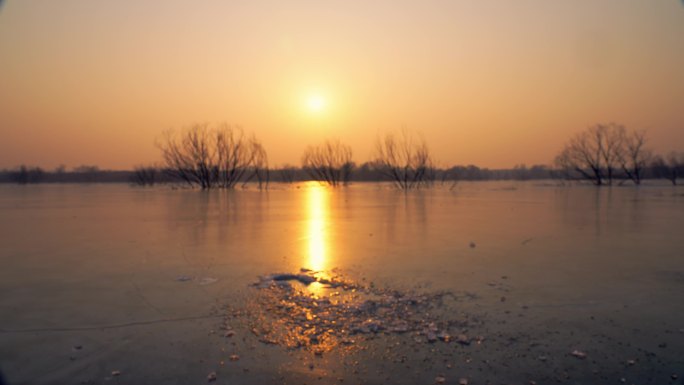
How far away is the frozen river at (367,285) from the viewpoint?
2.44 m

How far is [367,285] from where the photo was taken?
164 inches

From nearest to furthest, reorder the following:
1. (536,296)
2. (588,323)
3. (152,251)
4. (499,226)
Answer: (588,323)
(536,296)
(152,251)
(499,226)

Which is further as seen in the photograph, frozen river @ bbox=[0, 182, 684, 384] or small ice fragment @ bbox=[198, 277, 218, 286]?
small ice fragment @ bbox=[198, 277, 218, 286]

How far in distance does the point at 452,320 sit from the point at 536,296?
1.09 meters

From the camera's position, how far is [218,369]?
2.45 m

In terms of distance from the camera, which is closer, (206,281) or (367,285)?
(367,285)

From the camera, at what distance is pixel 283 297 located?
3801 millimetres

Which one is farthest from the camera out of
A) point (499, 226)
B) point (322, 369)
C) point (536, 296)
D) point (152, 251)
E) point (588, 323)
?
point (499, 226)

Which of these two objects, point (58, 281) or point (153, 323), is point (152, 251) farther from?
point (153, 323)

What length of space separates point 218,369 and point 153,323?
1.02 m

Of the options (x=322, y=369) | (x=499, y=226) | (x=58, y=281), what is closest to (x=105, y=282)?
(x=58, y=281)

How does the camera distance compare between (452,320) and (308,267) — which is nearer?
(452,320)

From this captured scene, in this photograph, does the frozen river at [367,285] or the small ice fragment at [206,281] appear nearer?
the frozen river at [367,285]

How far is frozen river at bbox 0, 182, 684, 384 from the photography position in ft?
7.99
